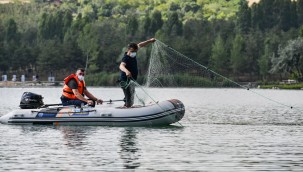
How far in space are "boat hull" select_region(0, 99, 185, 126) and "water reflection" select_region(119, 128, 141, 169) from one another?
2.66 feet

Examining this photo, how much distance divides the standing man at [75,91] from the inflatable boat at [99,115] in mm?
331

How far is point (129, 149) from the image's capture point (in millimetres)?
32438

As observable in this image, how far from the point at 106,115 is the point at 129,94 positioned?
1.38 metres

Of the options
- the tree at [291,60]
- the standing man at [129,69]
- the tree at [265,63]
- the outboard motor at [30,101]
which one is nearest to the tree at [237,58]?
the tree at [265,63]

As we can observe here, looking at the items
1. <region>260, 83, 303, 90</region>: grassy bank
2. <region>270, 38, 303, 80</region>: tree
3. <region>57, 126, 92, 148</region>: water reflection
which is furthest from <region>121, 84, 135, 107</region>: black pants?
<region>270, 38, 303, 80</region>: tree

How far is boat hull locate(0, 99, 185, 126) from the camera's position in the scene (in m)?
40.0

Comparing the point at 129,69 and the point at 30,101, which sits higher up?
the point at 129,69

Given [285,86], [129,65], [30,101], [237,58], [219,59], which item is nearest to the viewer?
[129,65]

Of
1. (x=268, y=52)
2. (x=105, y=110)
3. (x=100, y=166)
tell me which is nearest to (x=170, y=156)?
(x=100, y=166)

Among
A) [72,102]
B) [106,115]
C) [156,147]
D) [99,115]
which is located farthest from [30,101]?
[156,147]

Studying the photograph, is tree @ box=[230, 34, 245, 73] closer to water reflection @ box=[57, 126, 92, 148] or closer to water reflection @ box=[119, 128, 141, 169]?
water reflection @ box=[57, 126, 92, 148]

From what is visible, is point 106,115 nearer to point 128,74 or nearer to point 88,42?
point 128,74

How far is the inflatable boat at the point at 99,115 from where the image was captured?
40.0 meters

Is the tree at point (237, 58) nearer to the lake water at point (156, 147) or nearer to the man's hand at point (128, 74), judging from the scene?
the lake water at point (156, 147)
